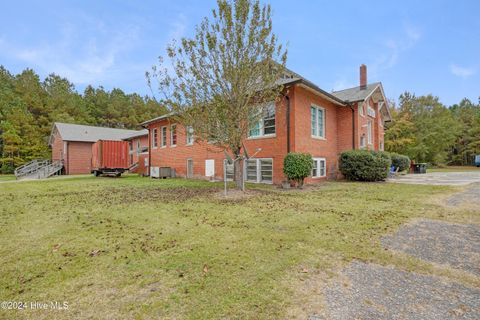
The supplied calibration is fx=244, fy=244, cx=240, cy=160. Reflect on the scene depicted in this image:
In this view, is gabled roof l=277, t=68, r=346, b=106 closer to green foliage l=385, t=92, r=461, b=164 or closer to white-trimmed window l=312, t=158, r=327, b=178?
white-trimmed window l=312, t=158, r=327, b=178

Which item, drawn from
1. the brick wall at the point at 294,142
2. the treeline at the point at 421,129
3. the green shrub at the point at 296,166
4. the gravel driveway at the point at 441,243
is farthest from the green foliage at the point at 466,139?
the gravel driveway at the point at 441,243

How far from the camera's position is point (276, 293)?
2662 millimetres

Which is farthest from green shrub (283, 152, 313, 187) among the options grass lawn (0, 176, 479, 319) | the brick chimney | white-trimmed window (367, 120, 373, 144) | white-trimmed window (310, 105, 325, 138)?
the brick chimney

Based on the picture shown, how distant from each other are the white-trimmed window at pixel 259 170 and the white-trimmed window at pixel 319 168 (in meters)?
2.74

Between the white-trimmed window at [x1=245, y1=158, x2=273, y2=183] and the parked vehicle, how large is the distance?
12.9 metres

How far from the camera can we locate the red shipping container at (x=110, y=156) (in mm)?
20608

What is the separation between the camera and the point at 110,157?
20.8 metres

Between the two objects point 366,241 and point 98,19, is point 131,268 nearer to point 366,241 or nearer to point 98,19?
point 366,241

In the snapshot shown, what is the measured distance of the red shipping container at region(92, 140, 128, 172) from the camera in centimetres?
2061

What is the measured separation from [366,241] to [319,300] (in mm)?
2293

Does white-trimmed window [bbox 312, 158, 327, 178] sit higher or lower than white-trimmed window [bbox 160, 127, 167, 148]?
lower

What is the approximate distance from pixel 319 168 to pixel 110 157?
55.9ft

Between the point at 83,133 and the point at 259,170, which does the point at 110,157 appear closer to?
the point at 83,133

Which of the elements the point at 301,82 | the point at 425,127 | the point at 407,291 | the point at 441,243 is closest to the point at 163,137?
the point at 301,82
